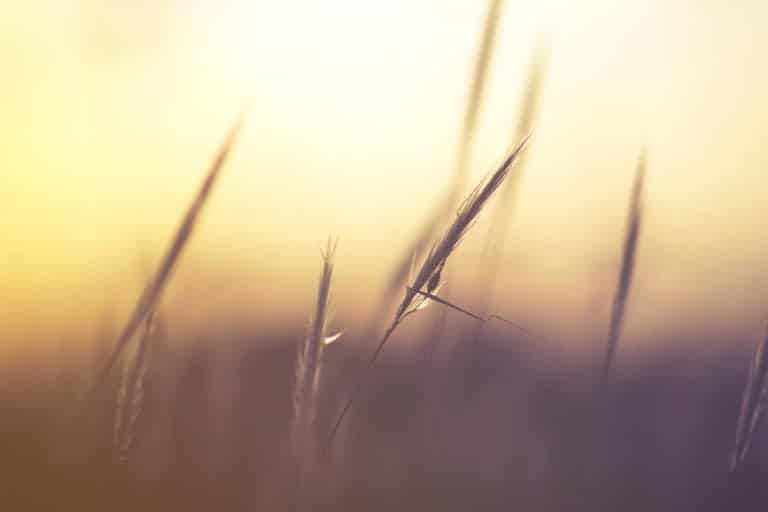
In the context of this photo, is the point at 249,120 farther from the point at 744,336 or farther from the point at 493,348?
the point at 744,336

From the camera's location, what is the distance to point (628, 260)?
1.66 feet

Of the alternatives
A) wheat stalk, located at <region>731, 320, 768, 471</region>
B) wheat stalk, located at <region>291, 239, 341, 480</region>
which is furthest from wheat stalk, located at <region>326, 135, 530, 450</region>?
wheat stalk, located at <region>731, 320, 768, 471</region>

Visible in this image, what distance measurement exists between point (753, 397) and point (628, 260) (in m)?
0.14

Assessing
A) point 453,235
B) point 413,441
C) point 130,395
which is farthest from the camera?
point 413,441

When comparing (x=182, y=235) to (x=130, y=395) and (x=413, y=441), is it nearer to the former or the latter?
(x=130, y=395)

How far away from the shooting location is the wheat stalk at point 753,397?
486 millimetres

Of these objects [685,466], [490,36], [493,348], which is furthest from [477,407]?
[490,36]

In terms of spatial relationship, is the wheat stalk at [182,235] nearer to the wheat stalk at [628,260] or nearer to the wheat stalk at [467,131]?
the wheat stalk at [467,131]

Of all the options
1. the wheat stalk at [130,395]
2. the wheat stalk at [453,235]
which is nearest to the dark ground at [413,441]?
the wheat stalk at [130,395]

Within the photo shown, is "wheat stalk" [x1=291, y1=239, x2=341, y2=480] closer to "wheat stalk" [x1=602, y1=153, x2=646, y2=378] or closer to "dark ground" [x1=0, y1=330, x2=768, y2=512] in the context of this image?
"dark ground" [x1=0, y1=330, x2=768, y2=512]

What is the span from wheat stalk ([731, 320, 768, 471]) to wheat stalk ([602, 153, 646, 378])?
0.10 meters

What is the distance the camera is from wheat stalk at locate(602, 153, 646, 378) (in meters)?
0.50

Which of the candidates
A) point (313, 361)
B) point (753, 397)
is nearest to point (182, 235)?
point (313, 361)

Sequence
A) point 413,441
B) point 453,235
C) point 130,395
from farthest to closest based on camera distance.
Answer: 1. point 413,441
2. point 130,395
3. point 453,235
